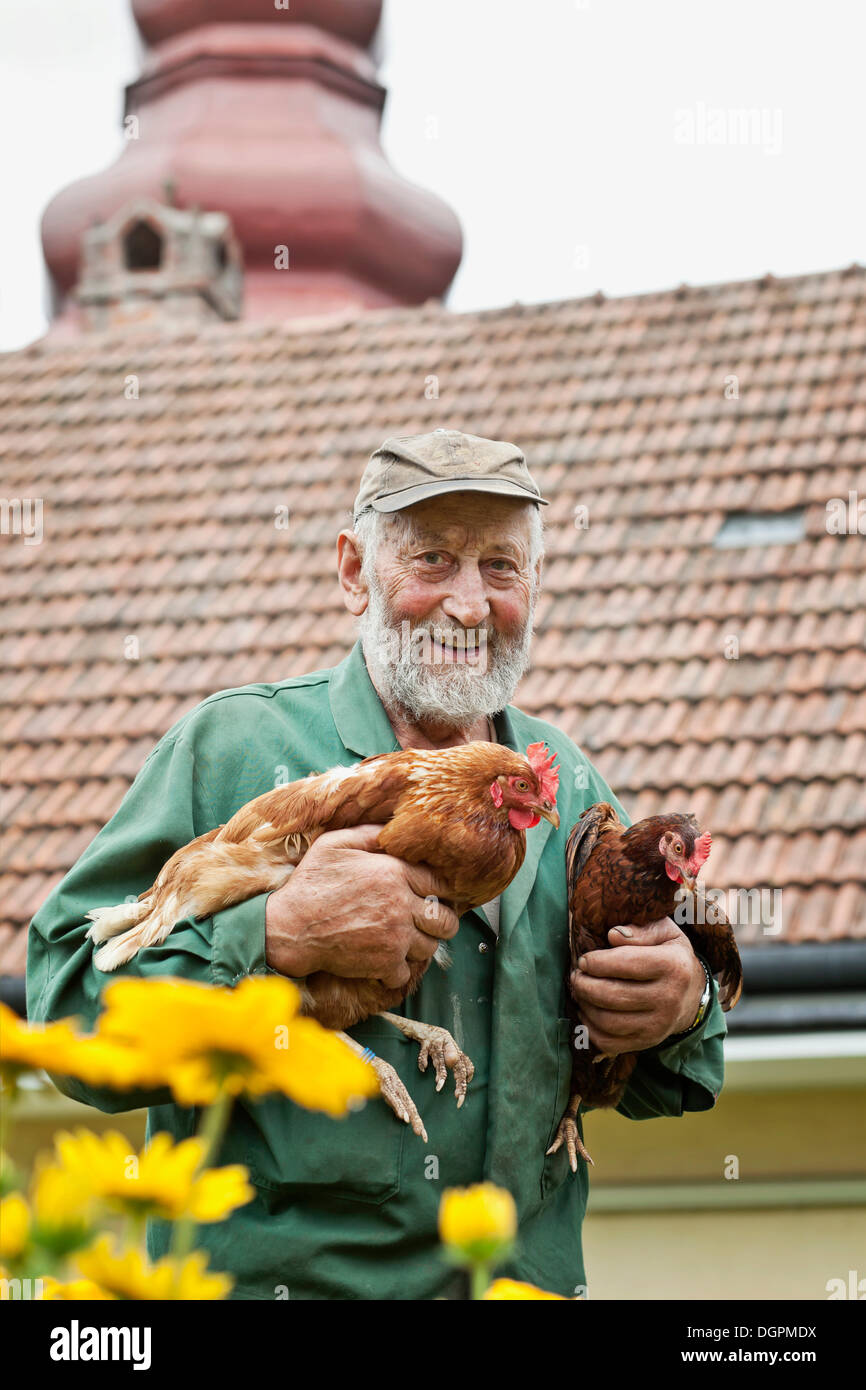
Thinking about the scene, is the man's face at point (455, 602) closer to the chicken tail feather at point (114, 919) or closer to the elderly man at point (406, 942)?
the elderly man at point (406, 942)

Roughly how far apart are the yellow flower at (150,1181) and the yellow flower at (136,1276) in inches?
1.6

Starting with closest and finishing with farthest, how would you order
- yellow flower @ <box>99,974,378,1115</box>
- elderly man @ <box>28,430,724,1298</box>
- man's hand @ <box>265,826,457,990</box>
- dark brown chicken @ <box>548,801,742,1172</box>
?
yellow flower @ <box>99,974,378,1115</box>, man's hand @ <box>265,826,457,990</box>, elderly man @ <box>28,430,724,1298</box>, dark brown chicken @ <box>548,801,742,1172</box>

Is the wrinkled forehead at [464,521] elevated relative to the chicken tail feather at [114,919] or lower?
elevated

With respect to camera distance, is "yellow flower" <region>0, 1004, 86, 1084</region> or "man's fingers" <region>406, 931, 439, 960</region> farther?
"man's fingers" <region>406, 931, 439, 960</region>

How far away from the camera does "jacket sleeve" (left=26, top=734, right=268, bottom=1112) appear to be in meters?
2.43

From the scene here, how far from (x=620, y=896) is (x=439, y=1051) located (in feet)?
1.26

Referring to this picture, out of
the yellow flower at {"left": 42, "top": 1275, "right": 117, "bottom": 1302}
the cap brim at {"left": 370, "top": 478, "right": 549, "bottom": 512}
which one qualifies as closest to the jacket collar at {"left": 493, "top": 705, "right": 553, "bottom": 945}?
the cap brim at {"left": 370, "top": 478, "right": 549, "bottom": 512}

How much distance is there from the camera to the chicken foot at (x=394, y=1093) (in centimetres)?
254

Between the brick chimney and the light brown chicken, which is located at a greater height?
the brick chimney

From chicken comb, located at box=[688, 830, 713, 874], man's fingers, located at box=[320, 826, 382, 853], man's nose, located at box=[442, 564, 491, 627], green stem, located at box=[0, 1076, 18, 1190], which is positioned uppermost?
man's nose, located at box=[442, 564, 491, 627]

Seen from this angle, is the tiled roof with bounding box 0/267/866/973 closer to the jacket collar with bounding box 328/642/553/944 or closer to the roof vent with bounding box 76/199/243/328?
the roof vent with bounding box 76/199/243/328

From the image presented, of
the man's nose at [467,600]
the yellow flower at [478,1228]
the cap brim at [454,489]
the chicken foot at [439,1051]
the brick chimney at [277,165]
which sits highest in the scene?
the brick chimney at [277,165]

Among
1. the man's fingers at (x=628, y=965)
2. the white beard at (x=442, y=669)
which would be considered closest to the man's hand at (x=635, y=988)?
the man's fingers at (x=628, y=965)
